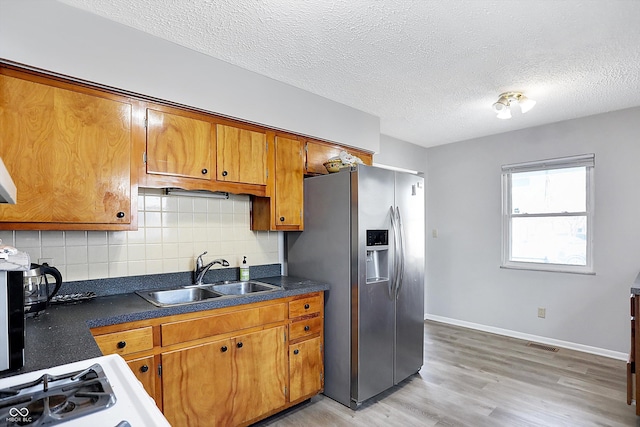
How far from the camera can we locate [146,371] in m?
1.77

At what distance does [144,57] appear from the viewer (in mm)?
1986

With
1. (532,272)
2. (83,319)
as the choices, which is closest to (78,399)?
(83,319)

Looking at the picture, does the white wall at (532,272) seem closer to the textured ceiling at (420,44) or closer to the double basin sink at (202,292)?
the textured ceiling at (420,44)

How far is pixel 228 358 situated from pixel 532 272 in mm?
3451

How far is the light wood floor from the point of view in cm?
235

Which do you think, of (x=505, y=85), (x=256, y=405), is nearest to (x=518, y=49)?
(x=505, y=85)

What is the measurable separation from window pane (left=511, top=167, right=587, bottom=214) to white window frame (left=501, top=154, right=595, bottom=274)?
4cm

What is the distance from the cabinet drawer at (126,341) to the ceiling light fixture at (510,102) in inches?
122

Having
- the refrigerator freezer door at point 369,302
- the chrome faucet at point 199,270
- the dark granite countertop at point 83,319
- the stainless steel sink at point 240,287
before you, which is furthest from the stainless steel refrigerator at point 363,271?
the chrome faucet at point 199,270

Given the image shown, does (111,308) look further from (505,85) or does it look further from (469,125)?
(469,125)

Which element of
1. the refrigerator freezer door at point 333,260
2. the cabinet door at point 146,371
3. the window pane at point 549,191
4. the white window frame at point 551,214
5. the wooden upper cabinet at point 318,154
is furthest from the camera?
the window pane at point 549,191

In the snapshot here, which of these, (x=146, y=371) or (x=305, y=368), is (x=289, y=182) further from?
(x=146, y=371)

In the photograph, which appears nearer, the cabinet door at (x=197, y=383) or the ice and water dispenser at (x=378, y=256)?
the cabinet door at (x=197, y=383)

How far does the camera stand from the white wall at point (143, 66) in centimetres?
164
